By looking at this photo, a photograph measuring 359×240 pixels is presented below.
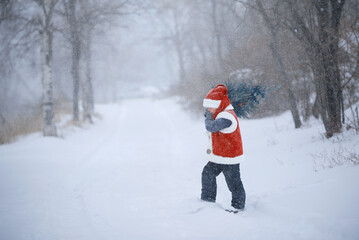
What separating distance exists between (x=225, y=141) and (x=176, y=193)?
160cm

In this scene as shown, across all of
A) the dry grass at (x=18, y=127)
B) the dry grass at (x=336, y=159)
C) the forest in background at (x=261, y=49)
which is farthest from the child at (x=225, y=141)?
the dry grass at (x=18, y=127)

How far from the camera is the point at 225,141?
3.21 metres

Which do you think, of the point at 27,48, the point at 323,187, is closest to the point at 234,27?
the point at 323,187

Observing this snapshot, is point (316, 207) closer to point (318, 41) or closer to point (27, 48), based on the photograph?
point (318, 41)

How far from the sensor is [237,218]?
306 centimetres

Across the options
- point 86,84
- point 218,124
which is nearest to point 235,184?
point 218,124

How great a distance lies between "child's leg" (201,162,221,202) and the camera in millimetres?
3416

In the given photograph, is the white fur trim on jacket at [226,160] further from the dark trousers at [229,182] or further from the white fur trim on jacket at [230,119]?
the white fur trim on jacket at [230,119]

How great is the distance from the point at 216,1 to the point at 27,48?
9.38 m

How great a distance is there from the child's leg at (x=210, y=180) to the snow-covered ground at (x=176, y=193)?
0.51ft

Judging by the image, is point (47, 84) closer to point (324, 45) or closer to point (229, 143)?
point (229, 143)

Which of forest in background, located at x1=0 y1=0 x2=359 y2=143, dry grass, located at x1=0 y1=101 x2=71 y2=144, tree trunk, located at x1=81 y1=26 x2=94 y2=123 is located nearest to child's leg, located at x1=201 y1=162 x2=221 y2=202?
forest in background, located at x1=0 y1=0 x2=359 y2=143

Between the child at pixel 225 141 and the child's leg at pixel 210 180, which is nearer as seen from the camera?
the child at pixel 225 141

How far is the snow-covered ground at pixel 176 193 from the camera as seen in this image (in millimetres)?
2852
